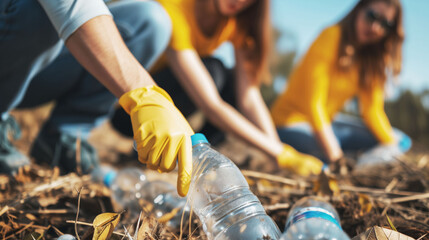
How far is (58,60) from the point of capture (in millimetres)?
1371

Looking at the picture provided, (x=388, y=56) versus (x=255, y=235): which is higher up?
(x=255, y=235)

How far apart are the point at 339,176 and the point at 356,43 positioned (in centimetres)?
133

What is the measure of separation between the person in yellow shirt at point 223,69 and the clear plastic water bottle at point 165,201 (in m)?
0.74

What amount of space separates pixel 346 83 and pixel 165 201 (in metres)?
2.20

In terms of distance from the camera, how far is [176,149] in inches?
30.2

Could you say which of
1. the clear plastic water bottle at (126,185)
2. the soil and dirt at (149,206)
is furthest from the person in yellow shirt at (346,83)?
the clear plastic water bottle at (126,185)

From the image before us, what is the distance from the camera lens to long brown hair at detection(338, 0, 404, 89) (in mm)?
2508

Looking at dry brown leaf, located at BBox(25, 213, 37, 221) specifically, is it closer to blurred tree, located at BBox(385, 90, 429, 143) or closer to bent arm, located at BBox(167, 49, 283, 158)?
bent arm, located at BBox(167, 49, 283, 158)

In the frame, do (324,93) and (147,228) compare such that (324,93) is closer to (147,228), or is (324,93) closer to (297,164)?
(297,164)

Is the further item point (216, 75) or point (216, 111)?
point (216, 75)

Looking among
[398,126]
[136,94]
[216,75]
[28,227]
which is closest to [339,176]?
[216,75]

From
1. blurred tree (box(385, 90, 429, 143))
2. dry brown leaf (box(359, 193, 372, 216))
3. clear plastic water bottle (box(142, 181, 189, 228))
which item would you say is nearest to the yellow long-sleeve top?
dry brown leaf (box(359, 193, 372, 216))

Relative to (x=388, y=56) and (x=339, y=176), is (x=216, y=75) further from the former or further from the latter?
(x=388, y=56)

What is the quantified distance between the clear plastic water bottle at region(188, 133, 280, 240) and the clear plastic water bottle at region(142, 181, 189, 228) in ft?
0.45
